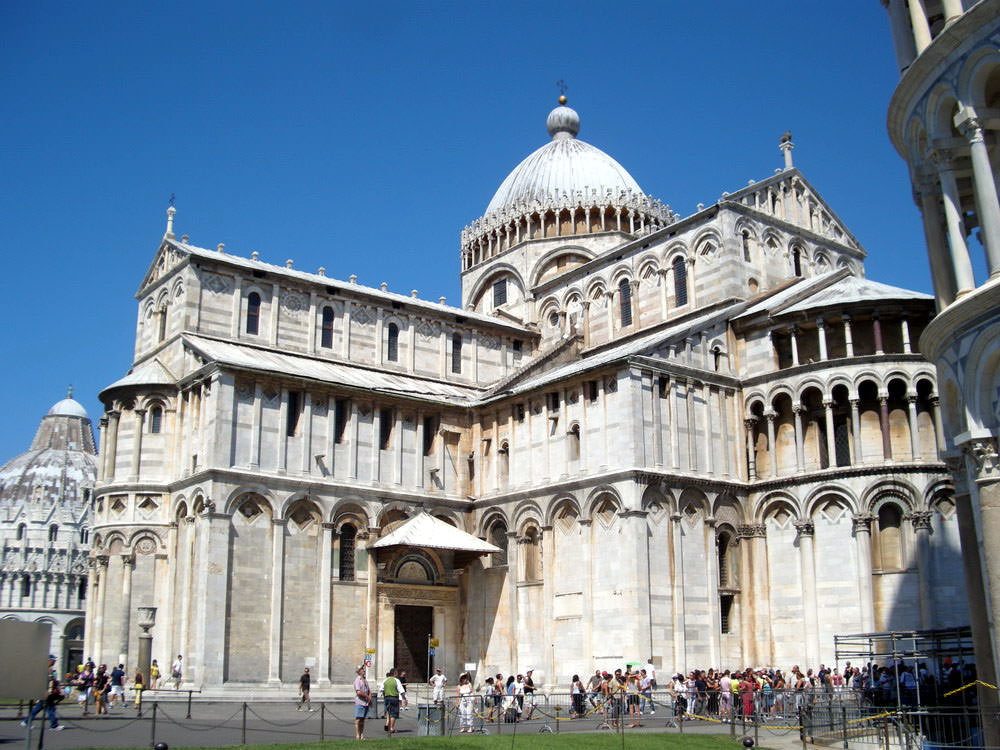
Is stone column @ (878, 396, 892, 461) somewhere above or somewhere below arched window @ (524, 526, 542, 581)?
above

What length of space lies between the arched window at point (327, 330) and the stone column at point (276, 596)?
10.3m

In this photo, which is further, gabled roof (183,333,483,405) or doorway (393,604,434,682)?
doorway (393,604,434,682)

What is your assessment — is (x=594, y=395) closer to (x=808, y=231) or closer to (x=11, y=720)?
(x=808, y=231)

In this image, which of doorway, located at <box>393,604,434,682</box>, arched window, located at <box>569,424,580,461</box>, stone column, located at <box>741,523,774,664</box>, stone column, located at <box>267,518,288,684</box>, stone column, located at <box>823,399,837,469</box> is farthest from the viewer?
doorway, located at <box>393,604,434,682</box>

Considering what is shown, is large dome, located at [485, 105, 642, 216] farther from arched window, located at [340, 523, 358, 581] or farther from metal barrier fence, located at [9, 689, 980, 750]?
metal barrier fence, located at [9, 689, 980, 750]

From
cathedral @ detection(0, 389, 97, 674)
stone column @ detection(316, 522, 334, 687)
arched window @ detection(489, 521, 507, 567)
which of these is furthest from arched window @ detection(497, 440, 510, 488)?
cathedral @ detection(0, 389, 97, 674)

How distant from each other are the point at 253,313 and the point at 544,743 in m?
26.5

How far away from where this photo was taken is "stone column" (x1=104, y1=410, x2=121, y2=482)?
134 feet

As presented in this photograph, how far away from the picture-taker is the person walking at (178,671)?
3425 cm

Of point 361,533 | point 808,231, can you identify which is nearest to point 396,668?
point 361,533

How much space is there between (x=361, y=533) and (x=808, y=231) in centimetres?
2383

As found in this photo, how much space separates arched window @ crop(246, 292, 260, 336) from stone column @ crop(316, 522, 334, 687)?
32.2ft

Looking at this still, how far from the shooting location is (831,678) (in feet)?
108

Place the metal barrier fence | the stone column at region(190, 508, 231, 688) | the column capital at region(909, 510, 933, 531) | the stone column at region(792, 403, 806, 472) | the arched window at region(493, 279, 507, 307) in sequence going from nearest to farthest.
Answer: the metal barrier fence, the stone column at region(190, 508, 231, 688), the column capital at region(909, 510, 933, 531), the stone column at region(792, 403, 806, 472), the arched window at region(493, 279, 507, 307)
